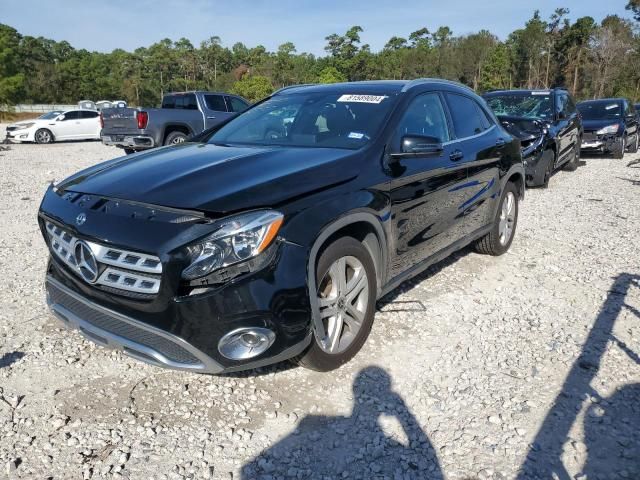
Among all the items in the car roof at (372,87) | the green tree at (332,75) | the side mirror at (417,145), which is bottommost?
the side mirror at (417,145)

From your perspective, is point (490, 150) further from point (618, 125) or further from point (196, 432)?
point (618, 125)

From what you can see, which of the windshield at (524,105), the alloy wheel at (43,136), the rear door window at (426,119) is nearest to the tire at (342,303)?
the rear door window at (426,119)

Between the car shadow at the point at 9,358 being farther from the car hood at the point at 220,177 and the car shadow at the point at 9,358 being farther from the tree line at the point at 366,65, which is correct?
the tree line at the point at 366,65

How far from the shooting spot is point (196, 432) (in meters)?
2.62

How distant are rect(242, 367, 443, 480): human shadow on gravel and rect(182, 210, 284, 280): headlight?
95 centimetres

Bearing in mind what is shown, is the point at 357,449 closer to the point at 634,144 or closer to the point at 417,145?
the point at 417,145

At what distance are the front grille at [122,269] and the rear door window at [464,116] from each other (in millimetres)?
2870

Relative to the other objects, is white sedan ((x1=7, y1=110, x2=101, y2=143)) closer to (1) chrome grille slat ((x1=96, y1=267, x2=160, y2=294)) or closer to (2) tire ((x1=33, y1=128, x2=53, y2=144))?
(2) tire ((x1=33, y1=128, x2=53, y2=144))

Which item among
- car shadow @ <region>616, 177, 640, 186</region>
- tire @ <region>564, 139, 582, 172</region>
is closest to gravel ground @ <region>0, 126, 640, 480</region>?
car shadow @ <region>616, 177, 640, 186</region>

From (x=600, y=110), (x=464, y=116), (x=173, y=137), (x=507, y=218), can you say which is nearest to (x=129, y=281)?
(x=464, y=116)

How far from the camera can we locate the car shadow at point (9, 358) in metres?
3.19

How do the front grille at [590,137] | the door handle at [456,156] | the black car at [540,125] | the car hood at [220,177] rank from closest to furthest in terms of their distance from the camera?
the car hood at [220,177], the door handle at [456,156], the black car at [540,125], the front grille at [590,137]

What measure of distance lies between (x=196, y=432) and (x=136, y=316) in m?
0.68

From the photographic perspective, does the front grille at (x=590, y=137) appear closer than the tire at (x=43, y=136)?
Yes
